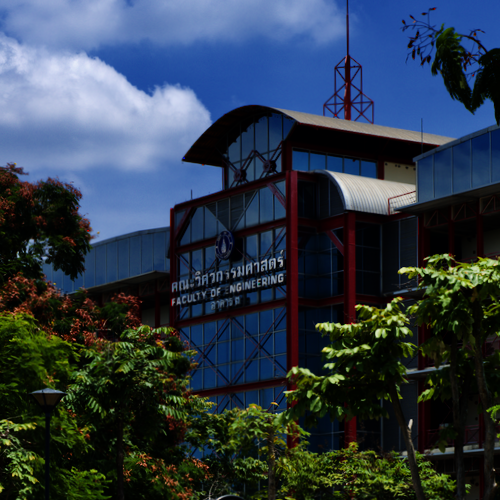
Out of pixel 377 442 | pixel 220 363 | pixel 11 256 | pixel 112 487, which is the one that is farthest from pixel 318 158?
pixel 112 487

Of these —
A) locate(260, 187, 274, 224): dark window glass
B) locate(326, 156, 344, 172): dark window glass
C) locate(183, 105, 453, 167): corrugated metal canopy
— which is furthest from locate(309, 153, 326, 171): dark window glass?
locate(260, 187, 274, 224): dark window glass

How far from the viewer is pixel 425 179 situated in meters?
54.2

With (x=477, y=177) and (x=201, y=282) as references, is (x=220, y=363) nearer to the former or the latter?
(x=201, y=282)

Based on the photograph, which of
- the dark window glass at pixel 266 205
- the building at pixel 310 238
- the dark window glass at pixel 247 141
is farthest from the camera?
the dark window glass at pixel 247 141

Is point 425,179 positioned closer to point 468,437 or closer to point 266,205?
point 266,205

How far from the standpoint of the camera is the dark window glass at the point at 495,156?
4947 cm

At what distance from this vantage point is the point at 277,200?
5941 centimetres

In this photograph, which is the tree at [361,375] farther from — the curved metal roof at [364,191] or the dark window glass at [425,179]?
the curved metal roof at [364,191]

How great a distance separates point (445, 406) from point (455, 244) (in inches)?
360

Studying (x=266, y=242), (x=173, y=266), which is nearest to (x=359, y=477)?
(x=266, y=242)

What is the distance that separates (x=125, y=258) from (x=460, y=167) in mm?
30432

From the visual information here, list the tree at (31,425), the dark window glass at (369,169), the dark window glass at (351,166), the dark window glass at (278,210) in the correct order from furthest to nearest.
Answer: the dark window glass at (369,169)
the dark window glass at (351,166)
the dark window glass at (278,210)
the tree at (31,425)

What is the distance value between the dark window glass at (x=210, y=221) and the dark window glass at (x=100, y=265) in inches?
572

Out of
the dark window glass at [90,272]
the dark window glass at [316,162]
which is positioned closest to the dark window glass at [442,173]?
the dark window glass at [316,162]
